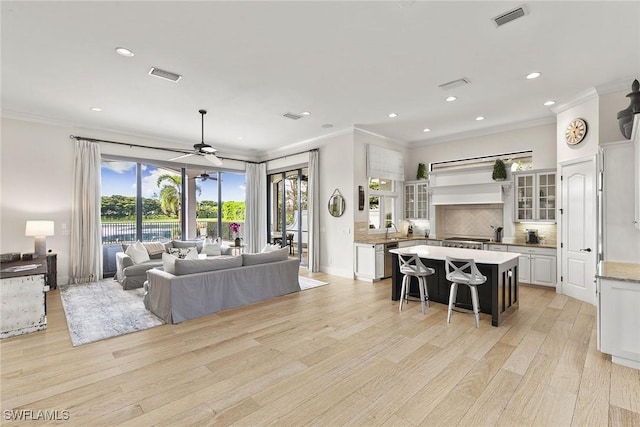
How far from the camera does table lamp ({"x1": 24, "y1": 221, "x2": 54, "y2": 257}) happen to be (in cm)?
523

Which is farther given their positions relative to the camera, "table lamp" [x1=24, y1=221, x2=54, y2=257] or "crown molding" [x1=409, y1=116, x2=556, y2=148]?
"crown molding" [x1=409, y1=116, x2=556, y2=148]

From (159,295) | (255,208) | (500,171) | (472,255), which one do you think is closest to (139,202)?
(255,208)

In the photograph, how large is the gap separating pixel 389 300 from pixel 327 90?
11.5ft

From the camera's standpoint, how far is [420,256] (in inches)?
180

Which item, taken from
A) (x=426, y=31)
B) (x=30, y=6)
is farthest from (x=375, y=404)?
(x=30, y=6)

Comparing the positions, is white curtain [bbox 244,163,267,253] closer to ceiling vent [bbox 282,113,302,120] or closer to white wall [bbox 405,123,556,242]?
ceiling vent [bbox 282,113,302,120]

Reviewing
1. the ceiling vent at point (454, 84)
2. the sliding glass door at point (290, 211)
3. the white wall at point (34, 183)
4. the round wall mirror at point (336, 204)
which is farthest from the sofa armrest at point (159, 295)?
the ceiling vent at point (454, 84)

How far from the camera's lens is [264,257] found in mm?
5199

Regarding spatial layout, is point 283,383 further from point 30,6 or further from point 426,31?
point 30,6

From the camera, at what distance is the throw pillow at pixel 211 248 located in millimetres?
7242

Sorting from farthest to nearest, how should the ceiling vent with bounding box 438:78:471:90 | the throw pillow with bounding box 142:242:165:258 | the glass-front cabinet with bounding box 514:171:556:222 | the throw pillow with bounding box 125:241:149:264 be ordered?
the throw pillow with bounding box 142:242:165:258, the throw pillow with bounding box 125:241:149:264, the glass-front cabinet with bounding box 514:171:556:222, the ceiling vent with bounding box 438:78:471:90

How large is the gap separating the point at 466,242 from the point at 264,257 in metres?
4.30

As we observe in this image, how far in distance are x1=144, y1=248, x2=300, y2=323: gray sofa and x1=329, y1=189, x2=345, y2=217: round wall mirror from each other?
2.04m

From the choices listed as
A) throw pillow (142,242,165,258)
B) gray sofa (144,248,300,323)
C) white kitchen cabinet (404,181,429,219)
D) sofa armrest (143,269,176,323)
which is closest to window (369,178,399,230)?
white kitchen cabinet (404,181,429,219)
